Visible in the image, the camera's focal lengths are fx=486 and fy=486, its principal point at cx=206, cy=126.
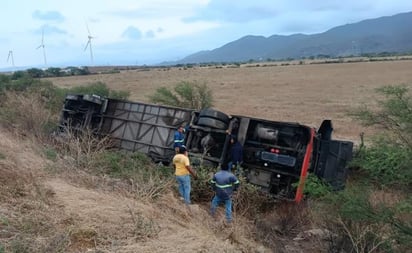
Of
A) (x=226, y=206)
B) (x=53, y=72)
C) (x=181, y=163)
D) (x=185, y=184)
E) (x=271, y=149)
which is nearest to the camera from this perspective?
(x=226, y=206)

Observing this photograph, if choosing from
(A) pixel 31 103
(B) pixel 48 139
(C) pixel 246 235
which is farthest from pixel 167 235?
(A) pixel 31 103

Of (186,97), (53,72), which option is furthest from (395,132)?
(53,72)

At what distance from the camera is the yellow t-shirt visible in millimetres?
10484

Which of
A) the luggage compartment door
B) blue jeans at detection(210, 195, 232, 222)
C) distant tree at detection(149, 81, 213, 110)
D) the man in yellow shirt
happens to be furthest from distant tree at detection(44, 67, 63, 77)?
blue jeans at detection(210, 195, 232, 222)

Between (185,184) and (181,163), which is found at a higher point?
(181,163)

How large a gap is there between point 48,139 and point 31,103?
299cm

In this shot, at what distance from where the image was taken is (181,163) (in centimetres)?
1052

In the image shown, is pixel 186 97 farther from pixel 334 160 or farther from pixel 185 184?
pixel 185 184

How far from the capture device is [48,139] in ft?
52.5

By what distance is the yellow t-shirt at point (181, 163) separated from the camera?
10484 millimetres

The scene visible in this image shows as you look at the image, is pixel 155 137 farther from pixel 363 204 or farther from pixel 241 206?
pixel 363 204

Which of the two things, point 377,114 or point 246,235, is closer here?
point 246,235

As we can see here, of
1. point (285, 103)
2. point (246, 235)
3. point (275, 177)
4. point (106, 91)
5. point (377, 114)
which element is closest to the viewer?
point (246, 235)

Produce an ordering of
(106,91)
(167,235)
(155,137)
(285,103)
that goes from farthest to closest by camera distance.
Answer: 1. (285,103)
2. (106,91)
3. (155,137)
4. (167,235)
